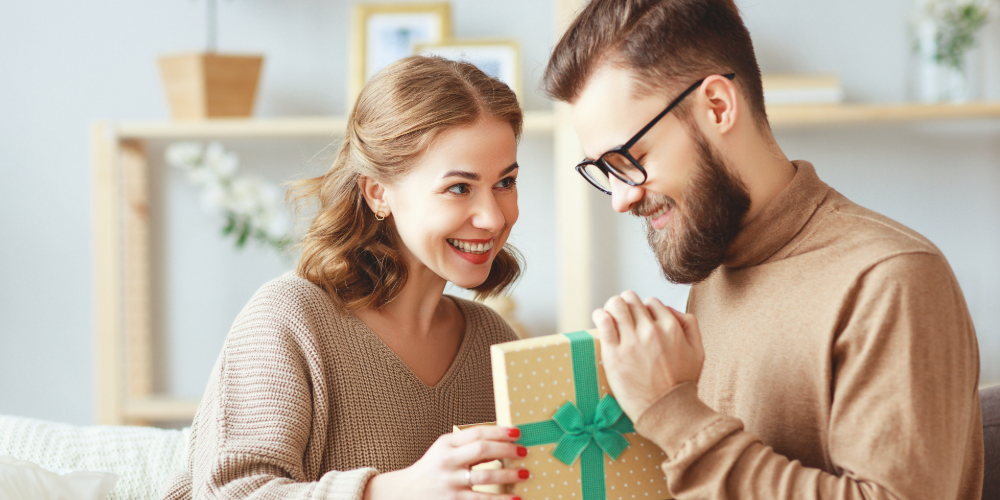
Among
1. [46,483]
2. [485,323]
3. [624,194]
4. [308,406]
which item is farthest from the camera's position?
[485,323]

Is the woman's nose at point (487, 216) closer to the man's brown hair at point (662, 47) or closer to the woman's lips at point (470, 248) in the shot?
the woman's lips at point (470, 248)

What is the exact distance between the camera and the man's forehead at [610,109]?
1022mm

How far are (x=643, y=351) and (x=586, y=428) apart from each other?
0.12 m

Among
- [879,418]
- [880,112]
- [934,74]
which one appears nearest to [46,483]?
[879,418]

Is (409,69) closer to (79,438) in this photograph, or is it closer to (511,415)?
(511,415)

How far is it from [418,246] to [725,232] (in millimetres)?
517

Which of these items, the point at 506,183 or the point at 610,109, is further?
the point at 506,183

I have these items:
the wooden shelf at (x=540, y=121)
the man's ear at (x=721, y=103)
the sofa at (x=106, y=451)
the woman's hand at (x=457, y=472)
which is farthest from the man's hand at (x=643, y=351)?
the wooden shelf at (x=540, y=121)

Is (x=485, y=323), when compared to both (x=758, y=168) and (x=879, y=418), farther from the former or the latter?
(x=879, y=418)

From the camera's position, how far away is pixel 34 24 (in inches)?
109

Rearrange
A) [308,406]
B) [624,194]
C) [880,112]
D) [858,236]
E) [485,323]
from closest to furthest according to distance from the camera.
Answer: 1. [858,236]
2. [624,194]
3. [308,406]
4. [485,323]
5. [880,112]

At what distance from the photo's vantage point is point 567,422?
0.92 metres

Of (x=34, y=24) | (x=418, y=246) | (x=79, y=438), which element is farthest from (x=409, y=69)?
(x=34, y=24)

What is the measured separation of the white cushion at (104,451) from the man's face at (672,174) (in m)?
1.03
